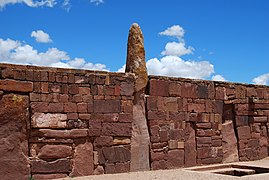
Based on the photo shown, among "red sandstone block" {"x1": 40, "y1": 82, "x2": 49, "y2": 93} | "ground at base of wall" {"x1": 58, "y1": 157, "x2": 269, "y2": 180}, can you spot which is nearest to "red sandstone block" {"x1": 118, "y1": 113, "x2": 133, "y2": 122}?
"ground at base of wall" {"x1": 58, "y1": 157, "x2": 269, "y2": 180}

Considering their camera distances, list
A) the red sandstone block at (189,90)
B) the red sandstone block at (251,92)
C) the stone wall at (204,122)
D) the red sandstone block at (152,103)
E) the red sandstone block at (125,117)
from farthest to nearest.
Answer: the red sandstone block at (251,92), the red sandstone block at (189,90), the stone wall at (204,122), the red sandstone block at (152,103), the red sandstone block at (125,117)

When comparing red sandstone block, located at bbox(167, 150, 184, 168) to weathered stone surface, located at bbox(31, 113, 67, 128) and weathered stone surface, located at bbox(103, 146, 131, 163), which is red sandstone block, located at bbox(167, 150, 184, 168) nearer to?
weathered stone surface, located at bbox(103, 146, 131, 163)

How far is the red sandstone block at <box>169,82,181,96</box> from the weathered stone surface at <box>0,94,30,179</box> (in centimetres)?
376

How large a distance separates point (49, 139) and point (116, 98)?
1817mm

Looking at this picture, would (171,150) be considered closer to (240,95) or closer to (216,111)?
(216,111)

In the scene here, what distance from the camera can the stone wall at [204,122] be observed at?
977cm

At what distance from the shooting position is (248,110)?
11.7 metres

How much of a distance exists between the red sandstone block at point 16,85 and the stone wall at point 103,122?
0.02 meters

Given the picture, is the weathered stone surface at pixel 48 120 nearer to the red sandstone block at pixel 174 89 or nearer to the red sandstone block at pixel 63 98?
the red sandstone block at pixel 63 98

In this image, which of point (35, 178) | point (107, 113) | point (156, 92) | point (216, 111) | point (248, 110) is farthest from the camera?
point (248, 110)

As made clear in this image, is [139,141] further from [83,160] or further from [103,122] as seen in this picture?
[83,160]

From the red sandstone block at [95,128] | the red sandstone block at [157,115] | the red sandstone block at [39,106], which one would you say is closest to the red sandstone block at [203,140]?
the red sandstone block at [157,115]

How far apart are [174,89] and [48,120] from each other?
349 centimetres

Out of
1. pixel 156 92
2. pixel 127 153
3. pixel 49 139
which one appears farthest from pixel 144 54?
pixel 49 139
